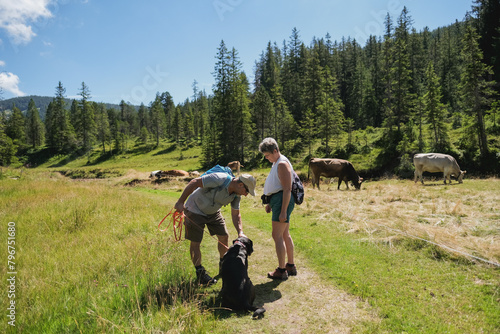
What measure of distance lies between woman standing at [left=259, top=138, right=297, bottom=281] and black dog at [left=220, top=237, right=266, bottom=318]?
0.91m

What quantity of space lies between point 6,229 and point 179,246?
15.9 ft

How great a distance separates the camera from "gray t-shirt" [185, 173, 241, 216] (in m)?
4.58

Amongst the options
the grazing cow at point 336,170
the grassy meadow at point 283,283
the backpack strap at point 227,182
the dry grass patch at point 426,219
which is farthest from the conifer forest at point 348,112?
the backpack strap at point 227,182

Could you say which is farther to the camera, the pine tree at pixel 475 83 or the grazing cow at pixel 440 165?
the pine tree at pixel 475 83

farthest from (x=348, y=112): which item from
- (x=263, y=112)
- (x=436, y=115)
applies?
(x=436, y=115)

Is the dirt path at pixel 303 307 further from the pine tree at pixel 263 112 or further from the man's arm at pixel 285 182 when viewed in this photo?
the pine tree at pixel 263 112

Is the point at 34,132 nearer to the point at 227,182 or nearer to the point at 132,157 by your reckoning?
the point at 132,157

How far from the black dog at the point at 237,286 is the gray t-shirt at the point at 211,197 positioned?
941 mm

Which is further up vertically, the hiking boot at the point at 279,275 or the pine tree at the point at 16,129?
the pine tree at the point at 16,129

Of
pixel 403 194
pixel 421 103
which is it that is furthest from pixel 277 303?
pixel 421 103

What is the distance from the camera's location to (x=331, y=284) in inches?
185

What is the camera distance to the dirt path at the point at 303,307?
3.57 m

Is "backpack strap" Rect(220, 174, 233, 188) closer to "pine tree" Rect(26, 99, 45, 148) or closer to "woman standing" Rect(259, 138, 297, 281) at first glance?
"woman standing" Rect(259, 138, 297, 281)

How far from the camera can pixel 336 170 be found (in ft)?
59.0
